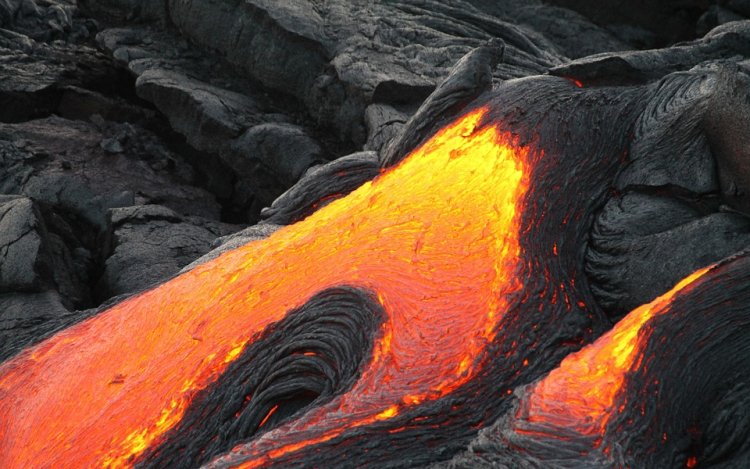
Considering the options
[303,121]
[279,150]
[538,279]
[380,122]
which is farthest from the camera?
[303,121]

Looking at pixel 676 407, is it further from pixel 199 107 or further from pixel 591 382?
pixel 199 107

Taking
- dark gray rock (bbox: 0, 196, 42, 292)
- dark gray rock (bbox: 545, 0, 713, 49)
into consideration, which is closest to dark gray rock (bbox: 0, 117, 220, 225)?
dark gray rock (bbox: 0, 196, 42, 292)

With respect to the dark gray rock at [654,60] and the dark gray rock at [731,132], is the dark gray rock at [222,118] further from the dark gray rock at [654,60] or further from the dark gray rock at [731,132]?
the dark gray rock at [731,132]

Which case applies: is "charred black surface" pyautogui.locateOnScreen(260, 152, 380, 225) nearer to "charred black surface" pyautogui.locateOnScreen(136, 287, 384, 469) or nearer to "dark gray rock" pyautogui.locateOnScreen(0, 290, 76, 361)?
"charred black surface" pyautogui.locateOnScreen(136, 287, 384, 469)

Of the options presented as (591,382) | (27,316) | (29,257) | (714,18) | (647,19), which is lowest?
(27,316)

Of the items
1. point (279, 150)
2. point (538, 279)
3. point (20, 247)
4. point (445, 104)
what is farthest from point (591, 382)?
point (279, 150)

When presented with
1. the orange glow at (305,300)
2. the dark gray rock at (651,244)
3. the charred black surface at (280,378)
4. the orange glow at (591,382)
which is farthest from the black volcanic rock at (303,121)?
the charred black surface at (280,378)
